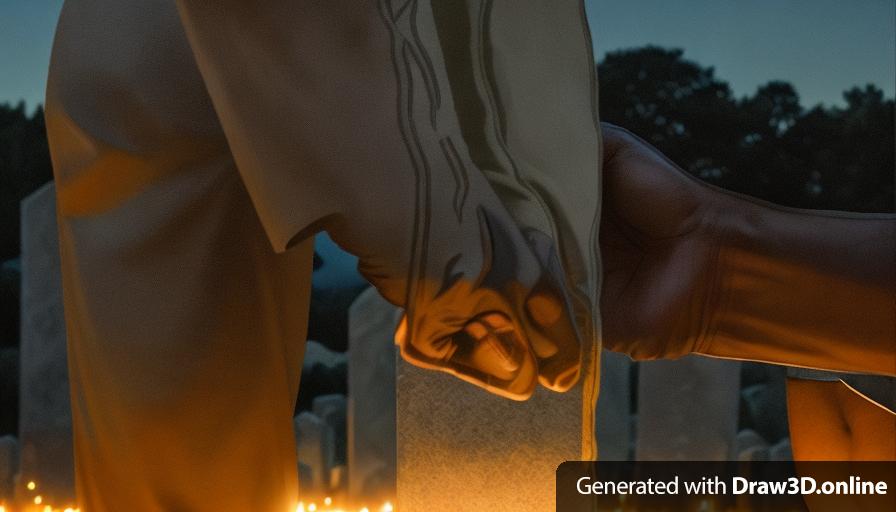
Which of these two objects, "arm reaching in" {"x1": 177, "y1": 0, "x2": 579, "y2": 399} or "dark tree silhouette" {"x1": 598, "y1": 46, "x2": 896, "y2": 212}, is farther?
"dark tree silhouette" {"x1": 598, "y1": 46, "x2": 896, "y2": 212}

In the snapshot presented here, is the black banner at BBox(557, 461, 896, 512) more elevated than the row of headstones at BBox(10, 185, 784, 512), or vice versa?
the row of headstones at BBox(10, 185, 784, 512)

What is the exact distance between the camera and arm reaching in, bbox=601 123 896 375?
98 cm

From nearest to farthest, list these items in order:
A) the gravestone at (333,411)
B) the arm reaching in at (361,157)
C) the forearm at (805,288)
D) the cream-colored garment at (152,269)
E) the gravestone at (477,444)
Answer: the arm reaching in at (361,157), the cream-colored garment at (152,269), the forearm at (805,288), the gravestone at (477,444), the gravestone at (333,411)

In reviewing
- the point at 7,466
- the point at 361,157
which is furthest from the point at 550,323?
the point at 7,466

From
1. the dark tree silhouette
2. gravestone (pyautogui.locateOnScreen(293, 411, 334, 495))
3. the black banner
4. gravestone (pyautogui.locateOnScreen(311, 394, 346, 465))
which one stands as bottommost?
the black banner

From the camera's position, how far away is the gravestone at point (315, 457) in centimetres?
210

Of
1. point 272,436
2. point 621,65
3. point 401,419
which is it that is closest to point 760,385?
point 621,65

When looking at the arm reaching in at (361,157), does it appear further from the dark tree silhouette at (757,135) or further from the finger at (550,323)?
the dark tree silhouette at (757,135)

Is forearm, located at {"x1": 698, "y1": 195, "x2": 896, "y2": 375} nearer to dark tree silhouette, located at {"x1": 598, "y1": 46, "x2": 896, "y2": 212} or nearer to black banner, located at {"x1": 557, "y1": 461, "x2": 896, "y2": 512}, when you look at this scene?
black banner, located at {"x1": 557, "y1": 461, "x2": 896, "y2": 512}

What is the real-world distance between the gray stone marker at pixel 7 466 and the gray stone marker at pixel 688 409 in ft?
4.51

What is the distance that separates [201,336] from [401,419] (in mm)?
551

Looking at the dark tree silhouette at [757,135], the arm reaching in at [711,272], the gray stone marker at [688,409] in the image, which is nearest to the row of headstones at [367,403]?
the gray stone marker at [688,409]

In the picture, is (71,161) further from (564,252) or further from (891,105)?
(891,105)

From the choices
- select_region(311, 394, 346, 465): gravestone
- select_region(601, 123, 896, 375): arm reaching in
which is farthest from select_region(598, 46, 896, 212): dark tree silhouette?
select_region(601, 123, 896, 375): arm reaching in
